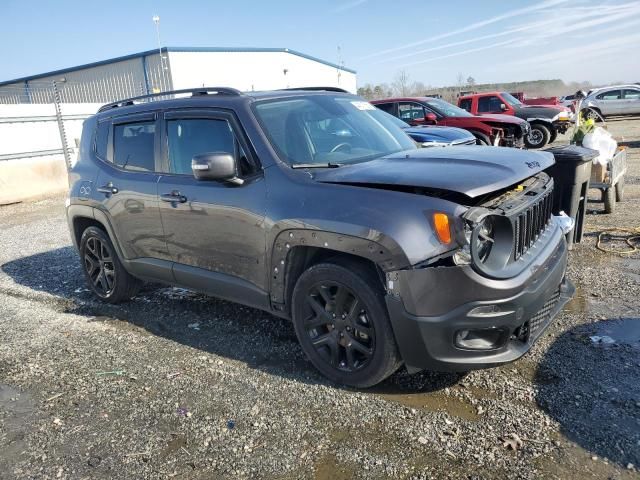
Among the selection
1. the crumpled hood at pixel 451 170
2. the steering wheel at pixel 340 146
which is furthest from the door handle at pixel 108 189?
the crumpled hood at pixel 451 170

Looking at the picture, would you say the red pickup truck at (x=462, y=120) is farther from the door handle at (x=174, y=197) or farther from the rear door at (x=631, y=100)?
the rear door at (x=631, y=100)

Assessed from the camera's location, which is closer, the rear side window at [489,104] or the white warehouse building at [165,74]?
the rear side window at [489,104]

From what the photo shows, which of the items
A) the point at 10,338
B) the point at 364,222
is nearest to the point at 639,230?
the point at 364,222

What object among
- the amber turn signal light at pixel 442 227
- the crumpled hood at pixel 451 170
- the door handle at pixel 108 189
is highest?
the crumpled hood at pixel 451 170

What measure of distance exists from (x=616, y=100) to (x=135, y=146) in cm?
2788

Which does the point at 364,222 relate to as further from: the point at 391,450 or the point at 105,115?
the point at 105,115

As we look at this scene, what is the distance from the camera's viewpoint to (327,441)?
A: 9.35 feet

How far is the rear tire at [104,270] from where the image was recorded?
5.09m

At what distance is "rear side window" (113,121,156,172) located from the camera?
4410 millimetres

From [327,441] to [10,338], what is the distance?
3.35 meters

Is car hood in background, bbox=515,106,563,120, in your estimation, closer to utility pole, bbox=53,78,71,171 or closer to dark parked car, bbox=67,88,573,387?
dark parked car, bbox=67,88,573,387

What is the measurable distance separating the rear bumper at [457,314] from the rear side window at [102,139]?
3.43 metres

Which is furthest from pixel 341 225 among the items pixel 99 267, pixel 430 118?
pixel 430 118

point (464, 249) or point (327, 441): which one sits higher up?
point (464, 249)
